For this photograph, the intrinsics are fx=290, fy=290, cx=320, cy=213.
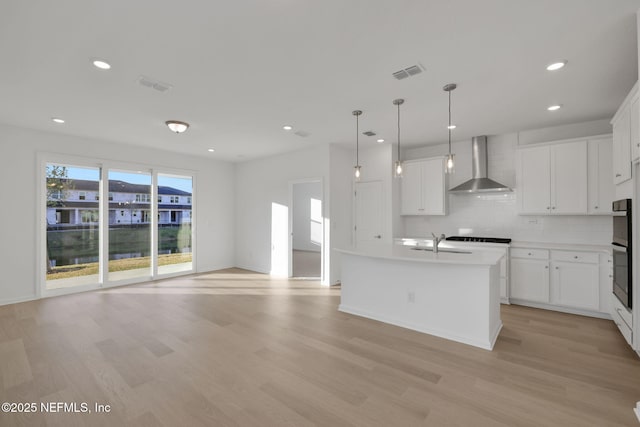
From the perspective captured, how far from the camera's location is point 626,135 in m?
3.02

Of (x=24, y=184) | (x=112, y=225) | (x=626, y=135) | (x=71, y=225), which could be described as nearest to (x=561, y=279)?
(x=626, y=135)

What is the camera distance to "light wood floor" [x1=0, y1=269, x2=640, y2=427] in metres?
2.02

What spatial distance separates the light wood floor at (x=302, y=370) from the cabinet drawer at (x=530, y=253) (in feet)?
2.56

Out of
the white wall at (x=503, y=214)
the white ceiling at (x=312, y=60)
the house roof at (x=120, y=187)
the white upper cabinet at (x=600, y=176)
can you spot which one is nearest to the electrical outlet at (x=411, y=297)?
the white ceiling at (x=312, y=60)

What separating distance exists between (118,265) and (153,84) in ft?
13.5

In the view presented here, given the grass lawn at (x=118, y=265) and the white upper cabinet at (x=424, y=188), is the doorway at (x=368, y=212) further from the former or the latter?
the grass lawn at (x=118, y=265)

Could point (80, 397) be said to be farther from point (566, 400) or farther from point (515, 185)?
Result: point (515, 185)

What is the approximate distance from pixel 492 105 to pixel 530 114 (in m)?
0.76

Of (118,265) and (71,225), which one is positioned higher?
(71,225)

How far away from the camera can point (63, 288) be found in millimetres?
5004

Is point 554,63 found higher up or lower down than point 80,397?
higher up

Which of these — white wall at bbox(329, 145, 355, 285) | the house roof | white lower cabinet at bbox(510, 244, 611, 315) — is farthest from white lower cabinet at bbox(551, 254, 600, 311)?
the house roof

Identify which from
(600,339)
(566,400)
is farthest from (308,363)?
(600,339)

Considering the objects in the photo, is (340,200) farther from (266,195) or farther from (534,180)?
(534,180)
